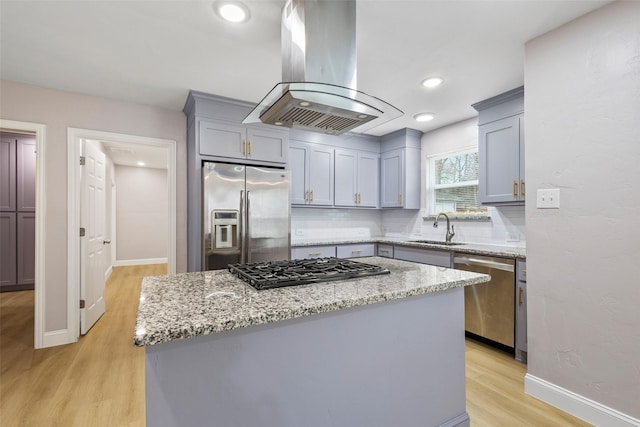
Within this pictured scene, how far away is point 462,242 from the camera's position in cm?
362

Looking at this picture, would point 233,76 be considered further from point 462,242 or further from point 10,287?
point 10,287

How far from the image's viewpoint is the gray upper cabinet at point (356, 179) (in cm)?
412

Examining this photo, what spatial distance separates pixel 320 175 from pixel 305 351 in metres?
2.94

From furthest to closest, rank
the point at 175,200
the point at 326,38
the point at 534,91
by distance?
the point at 175,200 → the point at 534,91 → the point at 326,38

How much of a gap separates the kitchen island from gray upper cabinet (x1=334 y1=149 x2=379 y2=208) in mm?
2480

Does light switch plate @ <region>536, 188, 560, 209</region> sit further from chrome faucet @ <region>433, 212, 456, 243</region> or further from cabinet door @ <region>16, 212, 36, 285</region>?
cabinet door @ <region>16, 212, 36, 285</region>

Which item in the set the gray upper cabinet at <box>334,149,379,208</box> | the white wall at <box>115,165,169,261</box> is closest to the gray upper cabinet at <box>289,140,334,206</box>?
the gray upper cabinet at <box>334,149,379,208</box>

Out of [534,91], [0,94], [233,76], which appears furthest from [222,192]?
[534,91]

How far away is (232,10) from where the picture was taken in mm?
1788

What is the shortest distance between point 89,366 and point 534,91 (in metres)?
3.90

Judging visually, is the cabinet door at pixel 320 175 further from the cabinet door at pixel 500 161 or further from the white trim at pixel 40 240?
the white trim at pixel 40 240

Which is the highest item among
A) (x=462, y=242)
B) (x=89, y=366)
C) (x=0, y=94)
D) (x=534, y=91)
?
(x=0, y=94)

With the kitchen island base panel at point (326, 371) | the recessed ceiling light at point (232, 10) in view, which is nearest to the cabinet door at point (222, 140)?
the recessed ceiling light at point (232, 10)

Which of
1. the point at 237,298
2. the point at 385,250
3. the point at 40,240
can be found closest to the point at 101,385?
the point at 40,240
